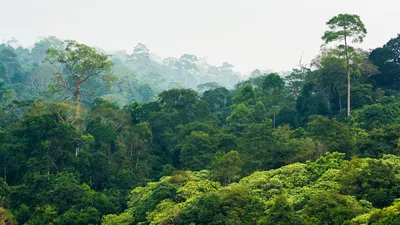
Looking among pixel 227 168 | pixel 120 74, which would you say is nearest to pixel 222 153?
pixel 227 168

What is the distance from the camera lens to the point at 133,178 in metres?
26.9

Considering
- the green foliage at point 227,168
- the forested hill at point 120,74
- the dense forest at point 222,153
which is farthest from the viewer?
the forested hill at point 120,74

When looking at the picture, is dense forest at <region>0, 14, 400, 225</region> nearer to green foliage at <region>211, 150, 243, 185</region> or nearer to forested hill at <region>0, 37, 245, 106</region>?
green foliage at <region>211, 150, 243, 185</region>

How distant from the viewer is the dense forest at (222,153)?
17547 millimetres

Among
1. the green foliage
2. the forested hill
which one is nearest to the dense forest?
the green foliage

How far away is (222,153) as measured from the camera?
83.1 feet

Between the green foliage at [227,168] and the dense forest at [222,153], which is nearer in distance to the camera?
the dense forest at [222,153]

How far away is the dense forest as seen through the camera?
17.5 m

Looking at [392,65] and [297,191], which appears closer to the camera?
[297,191]

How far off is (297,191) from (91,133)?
15260 mm

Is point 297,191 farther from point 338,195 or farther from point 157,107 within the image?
point 157,107

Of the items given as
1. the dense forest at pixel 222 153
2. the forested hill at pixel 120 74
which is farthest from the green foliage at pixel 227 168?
the forested hill at pixel 120 74

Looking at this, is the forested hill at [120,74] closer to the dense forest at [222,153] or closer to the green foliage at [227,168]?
the dense forest at [222,153]

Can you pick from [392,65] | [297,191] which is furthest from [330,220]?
[392,65]
